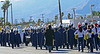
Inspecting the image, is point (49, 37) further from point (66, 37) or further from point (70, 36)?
point (66, 37)

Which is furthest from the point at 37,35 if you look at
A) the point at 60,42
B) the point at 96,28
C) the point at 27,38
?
the point at 96,28

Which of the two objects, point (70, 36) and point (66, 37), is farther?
Answer: point (66, 37)

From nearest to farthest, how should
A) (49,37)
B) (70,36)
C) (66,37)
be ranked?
(49,37) → (70,36) → (66,37)

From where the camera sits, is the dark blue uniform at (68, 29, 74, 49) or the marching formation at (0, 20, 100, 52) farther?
the dark blue uniform at (68, 29, 74, 49)

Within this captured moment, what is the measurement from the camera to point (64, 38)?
14.8 meters

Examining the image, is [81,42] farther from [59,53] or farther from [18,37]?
[18,37]

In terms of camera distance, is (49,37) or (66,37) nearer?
(49,37)

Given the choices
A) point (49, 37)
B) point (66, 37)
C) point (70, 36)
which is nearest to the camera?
point (49, 37)

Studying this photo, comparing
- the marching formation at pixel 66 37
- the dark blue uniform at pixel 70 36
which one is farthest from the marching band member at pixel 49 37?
the dark blue uniform at pixel 70 36

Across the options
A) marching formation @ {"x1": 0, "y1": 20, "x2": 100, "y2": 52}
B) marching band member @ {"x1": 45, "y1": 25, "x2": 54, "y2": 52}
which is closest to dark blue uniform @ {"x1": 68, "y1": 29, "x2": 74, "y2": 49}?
marching formation @ {"x1": 0, "y1": 20, "x2": 100, "y2": 52}

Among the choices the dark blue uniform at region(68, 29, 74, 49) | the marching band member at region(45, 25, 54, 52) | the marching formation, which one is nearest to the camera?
the marching formation

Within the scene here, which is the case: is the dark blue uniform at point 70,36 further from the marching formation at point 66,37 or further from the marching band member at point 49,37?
the marching band member at point 49,37

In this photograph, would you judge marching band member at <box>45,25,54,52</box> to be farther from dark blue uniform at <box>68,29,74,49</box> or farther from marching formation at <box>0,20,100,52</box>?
dark blue uniform at <box>68,29,74,49</box>

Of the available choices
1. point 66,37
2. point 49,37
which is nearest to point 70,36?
point 66,37
